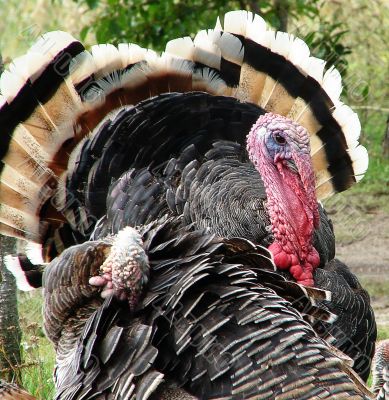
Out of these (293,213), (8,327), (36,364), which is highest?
(293,213)

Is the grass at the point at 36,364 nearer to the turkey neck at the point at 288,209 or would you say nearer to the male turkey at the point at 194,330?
the male turkey at the point at 194,330

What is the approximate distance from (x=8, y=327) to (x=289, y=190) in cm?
163

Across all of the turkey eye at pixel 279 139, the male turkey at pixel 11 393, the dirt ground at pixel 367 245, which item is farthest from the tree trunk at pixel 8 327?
the dirt ground at pixel 367 245

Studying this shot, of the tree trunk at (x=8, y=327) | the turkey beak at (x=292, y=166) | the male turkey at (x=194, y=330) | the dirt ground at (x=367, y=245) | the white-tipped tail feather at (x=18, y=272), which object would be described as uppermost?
the turkey beak at (x=292, y=166)

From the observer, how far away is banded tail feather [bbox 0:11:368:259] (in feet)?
14.7

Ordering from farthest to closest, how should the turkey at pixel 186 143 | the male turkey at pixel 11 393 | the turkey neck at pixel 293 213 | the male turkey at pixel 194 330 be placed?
the turkey at pixel 186 143 → the turkey neck at pixel 293 213 → the male turkey at pixel 11 393 → the male turkey at pixel 194 330

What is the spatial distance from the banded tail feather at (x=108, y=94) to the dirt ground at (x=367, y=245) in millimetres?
1929

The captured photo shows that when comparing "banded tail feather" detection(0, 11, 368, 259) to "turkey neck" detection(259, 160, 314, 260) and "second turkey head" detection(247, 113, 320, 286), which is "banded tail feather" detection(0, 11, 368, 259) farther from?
"turkey neck" detection(259, 160, 314, 260)

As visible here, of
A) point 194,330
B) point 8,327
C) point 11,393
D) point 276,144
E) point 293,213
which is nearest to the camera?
point 194,330

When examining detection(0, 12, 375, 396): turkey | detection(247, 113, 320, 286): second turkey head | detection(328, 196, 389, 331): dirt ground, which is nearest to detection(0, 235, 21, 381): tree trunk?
detection(0, 12, 375, 396): turkey

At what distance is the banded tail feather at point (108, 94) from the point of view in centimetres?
448

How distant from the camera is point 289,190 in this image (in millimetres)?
4207

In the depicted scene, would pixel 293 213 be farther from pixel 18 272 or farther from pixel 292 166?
pixel 18 272

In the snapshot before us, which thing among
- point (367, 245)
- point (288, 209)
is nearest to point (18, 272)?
point (288, 209)
